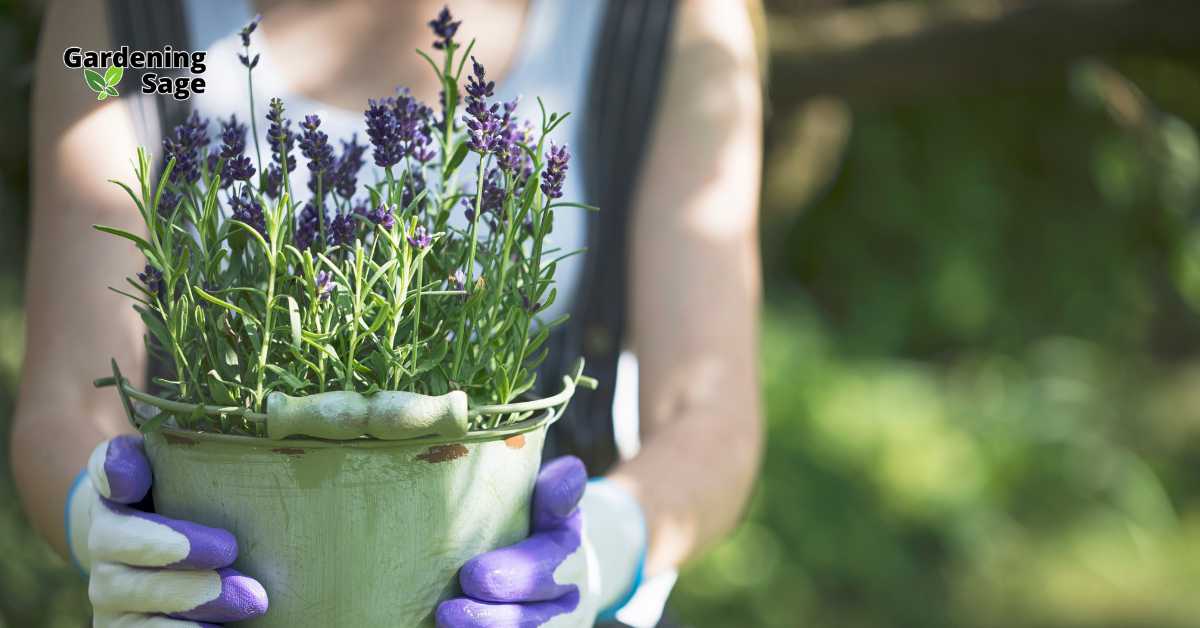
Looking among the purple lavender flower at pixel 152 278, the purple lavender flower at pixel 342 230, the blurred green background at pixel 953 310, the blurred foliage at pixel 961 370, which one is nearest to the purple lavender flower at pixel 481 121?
the purple lavender flower at pixel 342 230

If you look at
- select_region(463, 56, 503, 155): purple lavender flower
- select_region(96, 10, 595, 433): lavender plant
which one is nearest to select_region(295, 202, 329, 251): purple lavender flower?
select_region(96, 10, 595, 433): lavender plant

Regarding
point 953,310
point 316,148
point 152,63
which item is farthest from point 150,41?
point 953,310

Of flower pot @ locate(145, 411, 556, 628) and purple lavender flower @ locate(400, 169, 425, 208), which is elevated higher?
purple lavender flower @ locate(400, 169, 425, 208)

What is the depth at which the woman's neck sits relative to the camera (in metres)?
1.44

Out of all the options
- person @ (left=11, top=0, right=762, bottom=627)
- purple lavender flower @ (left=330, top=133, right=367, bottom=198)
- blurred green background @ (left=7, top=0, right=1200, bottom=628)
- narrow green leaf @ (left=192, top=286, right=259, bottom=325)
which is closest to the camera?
narrow green leaf @ (left=192, top=286, right=259, bottom=325)

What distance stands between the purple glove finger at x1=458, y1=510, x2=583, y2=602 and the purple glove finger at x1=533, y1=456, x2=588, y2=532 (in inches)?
0.7

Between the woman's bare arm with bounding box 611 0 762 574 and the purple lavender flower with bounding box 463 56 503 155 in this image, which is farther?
the woman's bare arm with bounding box 611 0 762 574

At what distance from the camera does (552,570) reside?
36.1 inches

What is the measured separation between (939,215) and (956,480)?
2.93 feet

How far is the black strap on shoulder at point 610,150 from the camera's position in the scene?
1490mm

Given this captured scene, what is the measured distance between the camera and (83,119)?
52.2 inches

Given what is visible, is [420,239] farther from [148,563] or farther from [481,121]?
[148,563]

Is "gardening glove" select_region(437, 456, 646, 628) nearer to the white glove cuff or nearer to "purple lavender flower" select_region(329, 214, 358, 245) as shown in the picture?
the white glove cuff

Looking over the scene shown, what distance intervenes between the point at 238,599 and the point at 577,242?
745mm
